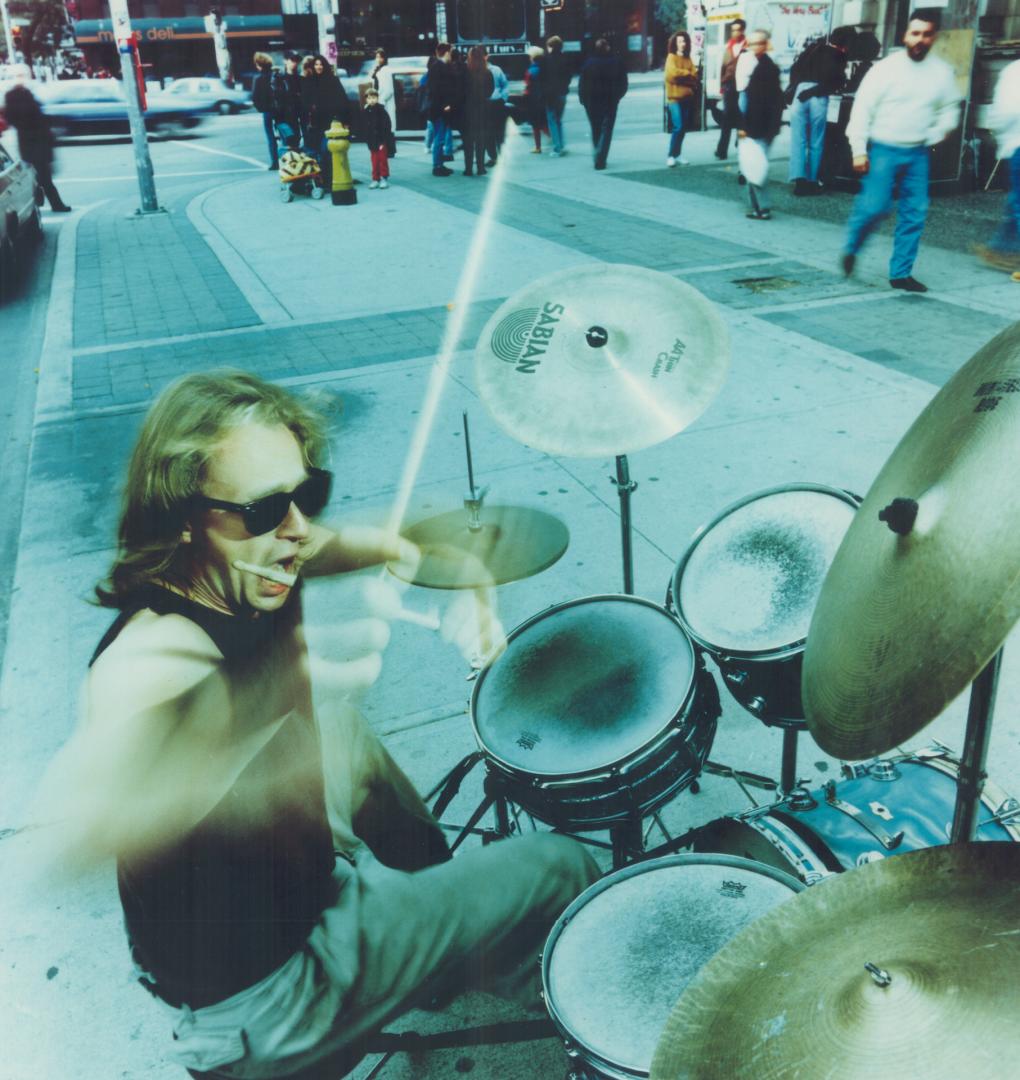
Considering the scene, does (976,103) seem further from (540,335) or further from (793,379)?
(540,335)

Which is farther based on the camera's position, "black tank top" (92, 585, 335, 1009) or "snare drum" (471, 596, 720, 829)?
"snare drum" (471, 596, 720, 829)

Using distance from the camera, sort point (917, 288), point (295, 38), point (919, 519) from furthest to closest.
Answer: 1. point (295, 38)
2. point (917, 288)
3. point (919, 519)

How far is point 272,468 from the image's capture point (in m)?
1.85

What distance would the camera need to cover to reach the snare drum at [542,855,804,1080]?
5.04 feet

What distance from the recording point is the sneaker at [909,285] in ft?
24.3

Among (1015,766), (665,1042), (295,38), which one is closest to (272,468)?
(665,1042)

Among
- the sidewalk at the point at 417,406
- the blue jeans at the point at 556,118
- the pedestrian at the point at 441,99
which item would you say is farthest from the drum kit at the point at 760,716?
the blue jeans at the point at 556,118

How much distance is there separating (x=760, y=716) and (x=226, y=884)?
4.24 feet

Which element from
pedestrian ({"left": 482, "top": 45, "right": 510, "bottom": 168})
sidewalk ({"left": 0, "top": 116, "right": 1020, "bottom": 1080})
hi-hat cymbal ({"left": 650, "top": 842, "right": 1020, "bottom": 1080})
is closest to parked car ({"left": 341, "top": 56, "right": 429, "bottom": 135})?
pedestrian ({"left": 482, "top": 45, "right": 510, "bottom": 168})

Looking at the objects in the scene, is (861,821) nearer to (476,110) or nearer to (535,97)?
(476,110)

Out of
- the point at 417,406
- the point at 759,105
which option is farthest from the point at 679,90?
the point at 417,406

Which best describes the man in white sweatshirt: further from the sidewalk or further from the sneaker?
the sidewalk

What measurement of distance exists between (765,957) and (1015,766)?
1.91 metres

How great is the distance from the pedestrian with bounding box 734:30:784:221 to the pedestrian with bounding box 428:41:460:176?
5.45 meters
